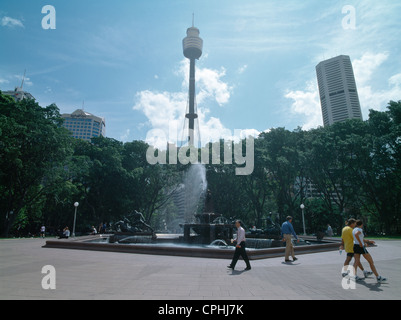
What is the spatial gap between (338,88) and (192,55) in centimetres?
7103

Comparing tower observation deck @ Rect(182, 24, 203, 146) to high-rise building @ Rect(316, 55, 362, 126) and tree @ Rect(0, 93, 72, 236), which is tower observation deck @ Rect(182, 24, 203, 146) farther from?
tree @ Rect(0, 93, 72, 236)

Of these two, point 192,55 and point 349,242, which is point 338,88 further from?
point 192,55

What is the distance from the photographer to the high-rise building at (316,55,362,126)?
50500 mm

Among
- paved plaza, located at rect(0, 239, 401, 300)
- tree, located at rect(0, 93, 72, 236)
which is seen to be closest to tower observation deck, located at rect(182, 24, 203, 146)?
tree, located at rect(0, 93, 72, 236)

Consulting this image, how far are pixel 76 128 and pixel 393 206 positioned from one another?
15066 cm

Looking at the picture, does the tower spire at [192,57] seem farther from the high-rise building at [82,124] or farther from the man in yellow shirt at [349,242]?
the man in yellow shirt at [349,242]

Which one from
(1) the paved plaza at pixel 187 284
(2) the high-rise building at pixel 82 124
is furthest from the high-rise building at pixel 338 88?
(2) the high-rise building at pixel 82 124

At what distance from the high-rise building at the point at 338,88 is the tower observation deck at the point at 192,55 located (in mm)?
51072

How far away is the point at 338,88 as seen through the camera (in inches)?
2080

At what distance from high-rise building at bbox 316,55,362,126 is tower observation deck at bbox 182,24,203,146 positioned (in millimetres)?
51072

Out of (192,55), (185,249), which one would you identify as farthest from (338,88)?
(192,55)

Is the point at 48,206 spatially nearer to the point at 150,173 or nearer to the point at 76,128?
the point at 150,173
